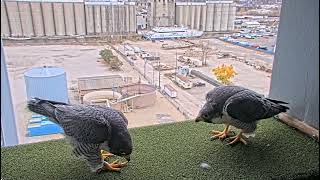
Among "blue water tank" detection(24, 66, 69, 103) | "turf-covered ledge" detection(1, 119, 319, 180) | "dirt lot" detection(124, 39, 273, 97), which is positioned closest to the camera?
"turf-covered ledge" detection(1, 119, 319, 180)

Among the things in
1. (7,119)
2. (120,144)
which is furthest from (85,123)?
(7,119)

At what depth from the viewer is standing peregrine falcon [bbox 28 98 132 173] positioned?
1033mm

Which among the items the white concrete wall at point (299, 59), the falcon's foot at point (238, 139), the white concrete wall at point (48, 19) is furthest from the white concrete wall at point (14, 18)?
the white concrete wall at point (299, 59)

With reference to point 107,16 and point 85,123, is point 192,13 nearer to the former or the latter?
point 107,16

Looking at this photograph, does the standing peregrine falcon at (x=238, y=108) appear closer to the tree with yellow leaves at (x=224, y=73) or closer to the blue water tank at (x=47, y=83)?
the tree with yellow leaves at (x=224, y=73)

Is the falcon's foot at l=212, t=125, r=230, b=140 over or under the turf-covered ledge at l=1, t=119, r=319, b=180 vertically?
over

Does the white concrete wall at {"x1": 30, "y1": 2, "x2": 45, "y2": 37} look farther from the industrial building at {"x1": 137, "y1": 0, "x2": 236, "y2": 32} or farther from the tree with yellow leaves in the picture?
the tree with yellow leaves

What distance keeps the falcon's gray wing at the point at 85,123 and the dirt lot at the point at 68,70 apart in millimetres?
315

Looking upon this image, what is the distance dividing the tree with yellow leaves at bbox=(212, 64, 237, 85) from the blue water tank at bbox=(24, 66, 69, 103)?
0.87 m

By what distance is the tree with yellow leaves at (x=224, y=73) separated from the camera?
5.57 ft

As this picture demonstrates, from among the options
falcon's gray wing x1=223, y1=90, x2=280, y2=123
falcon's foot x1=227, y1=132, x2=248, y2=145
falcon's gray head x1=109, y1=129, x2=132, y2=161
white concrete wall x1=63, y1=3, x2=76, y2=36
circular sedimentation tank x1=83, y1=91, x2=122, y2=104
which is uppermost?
white concrete wall x1=63, y1=3, x2=76, y2=36

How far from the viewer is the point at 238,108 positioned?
4.00ft

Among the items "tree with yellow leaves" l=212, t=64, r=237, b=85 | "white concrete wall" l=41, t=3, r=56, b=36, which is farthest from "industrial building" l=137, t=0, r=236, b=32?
"white concrete wall" l=41, t=3, r=56, b=36

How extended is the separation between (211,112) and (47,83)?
81 cm
